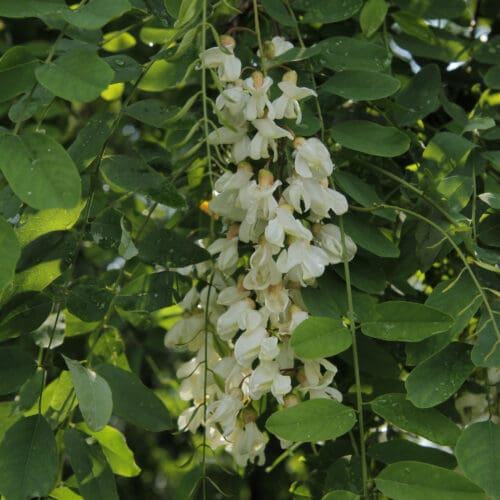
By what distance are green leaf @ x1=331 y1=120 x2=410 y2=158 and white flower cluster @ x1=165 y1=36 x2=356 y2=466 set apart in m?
0.08

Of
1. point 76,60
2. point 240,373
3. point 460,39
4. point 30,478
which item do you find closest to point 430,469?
point 240,373

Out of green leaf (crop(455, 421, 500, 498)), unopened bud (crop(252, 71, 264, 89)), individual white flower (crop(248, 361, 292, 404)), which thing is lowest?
green leaf (crop(455, 421, 500, 498))

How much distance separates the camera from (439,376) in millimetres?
860

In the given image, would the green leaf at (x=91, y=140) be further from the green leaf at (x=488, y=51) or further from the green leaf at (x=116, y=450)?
the green leaf at (x=488, y=51)

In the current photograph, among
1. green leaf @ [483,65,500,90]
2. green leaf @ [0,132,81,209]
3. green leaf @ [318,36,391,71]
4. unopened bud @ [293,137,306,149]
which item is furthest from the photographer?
green leaf @ [483,65,500,90]

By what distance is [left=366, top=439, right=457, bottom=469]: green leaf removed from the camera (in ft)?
2.90

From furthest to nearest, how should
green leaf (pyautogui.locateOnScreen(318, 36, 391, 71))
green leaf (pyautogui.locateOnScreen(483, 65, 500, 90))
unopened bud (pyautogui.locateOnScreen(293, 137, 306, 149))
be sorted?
green leaf (pyautogui.locateOnScreen(483, 65, 500, 90)), green leaf (pyautogui.locateOnScreen(318, 36, 391, 71)), unopened bud (pyautogui.locateOnScreen(293, 137, 306, 149))

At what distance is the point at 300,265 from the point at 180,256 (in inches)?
7.0

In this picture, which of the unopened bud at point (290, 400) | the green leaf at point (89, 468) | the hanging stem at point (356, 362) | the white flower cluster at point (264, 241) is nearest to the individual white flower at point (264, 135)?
the white flower cluster at point (264, 241)

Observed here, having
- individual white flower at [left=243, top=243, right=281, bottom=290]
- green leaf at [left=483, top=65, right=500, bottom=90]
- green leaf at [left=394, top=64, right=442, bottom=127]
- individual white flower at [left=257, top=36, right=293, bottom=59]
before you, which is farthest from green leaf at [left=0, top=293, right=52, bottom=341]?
green leaf at [left=483, top=65, right=500, bottom=90]

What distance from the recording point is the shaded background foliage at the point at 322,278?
2.71 feet

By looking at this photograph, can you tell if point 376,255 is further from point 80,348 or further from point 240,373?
point 80,348

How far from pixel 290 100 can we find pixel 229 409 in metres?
0.28

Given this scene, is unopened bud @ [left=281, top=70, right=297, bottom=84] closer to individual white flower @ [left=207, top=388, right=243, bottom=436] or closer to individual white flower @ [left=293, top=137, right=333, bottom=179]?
individual white flower @ [left=293, top=137, right=333, bottom=179]
